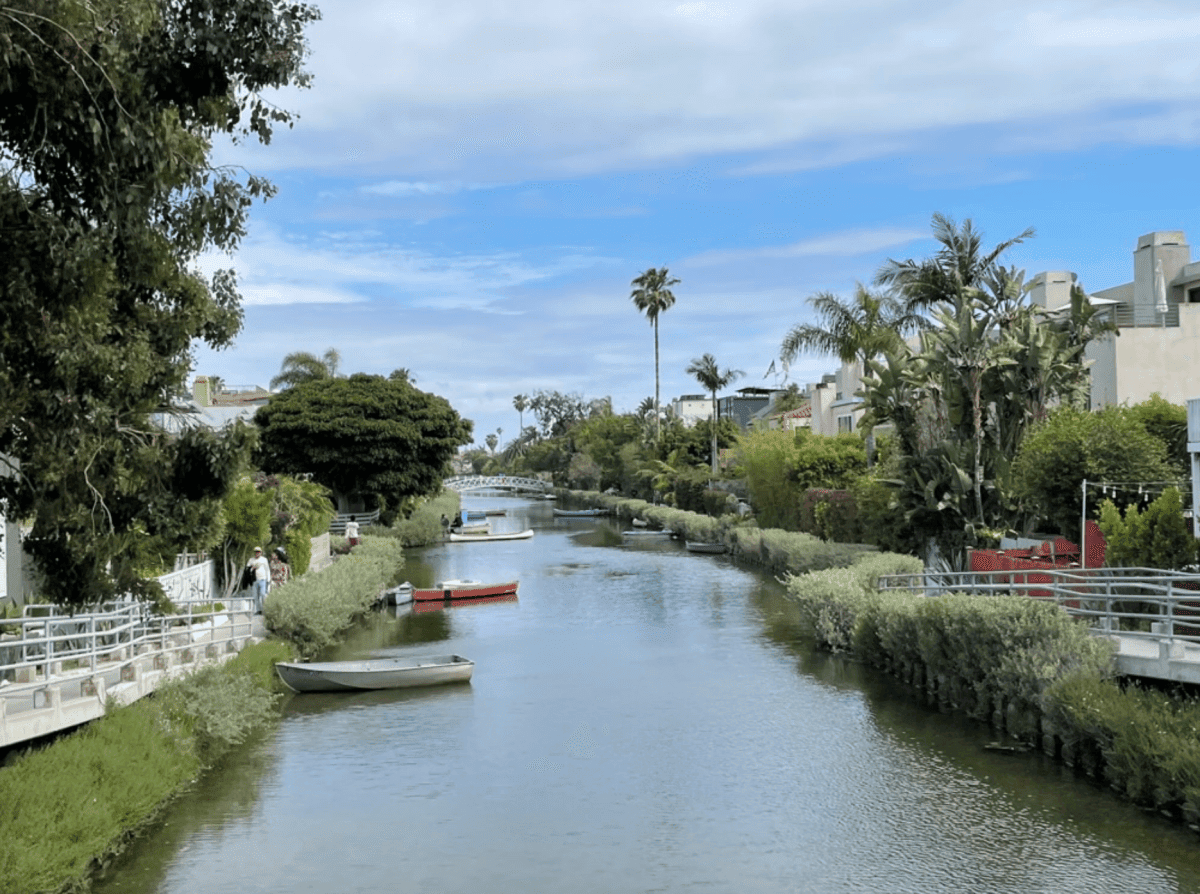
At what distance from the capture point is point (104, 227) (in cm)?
1157

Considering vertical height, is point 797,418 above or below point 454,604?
above

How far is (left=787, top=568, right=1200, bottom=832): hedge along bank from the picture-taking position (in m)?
17.8

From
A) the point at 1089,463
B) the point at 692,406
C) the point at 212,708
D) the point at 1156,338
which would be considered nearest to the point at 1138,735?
the point at 1089,463

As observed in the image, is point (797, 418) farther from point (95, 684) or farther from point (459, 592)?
point (95, 684)

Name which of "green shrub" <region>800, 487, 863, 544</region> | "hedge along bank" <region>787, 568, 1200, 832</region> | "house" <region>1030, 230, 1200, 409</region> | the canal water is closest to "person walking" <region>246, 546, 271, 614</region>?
the canal water

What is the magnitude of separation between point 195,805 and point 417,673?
9.90m

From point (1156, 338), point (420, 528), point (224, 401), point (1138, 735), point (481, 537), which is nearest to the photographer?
point (1138, 735)

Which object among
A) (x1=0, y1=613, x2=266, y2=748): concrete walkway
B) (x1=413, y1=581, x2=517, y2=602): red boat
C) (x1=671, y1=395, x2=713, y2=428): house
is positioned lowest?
(x1=413, y1=581, x2=517, y2=602): red boat

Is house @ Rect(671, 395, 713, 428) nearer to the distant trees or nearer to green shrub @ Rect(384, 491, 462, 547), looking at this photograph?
green shrub @ Rect(384, 491, 462, 547)

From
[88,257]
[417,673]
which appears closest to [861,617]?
[417,673]

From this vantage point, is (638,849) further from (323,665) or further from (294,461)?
(294,461)

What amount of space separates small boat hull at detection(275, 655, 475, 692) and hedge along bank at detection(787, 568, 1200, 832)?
1053 centimetres

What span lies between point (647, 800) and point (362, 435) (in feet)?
165

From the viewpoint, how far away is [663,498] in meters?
103
